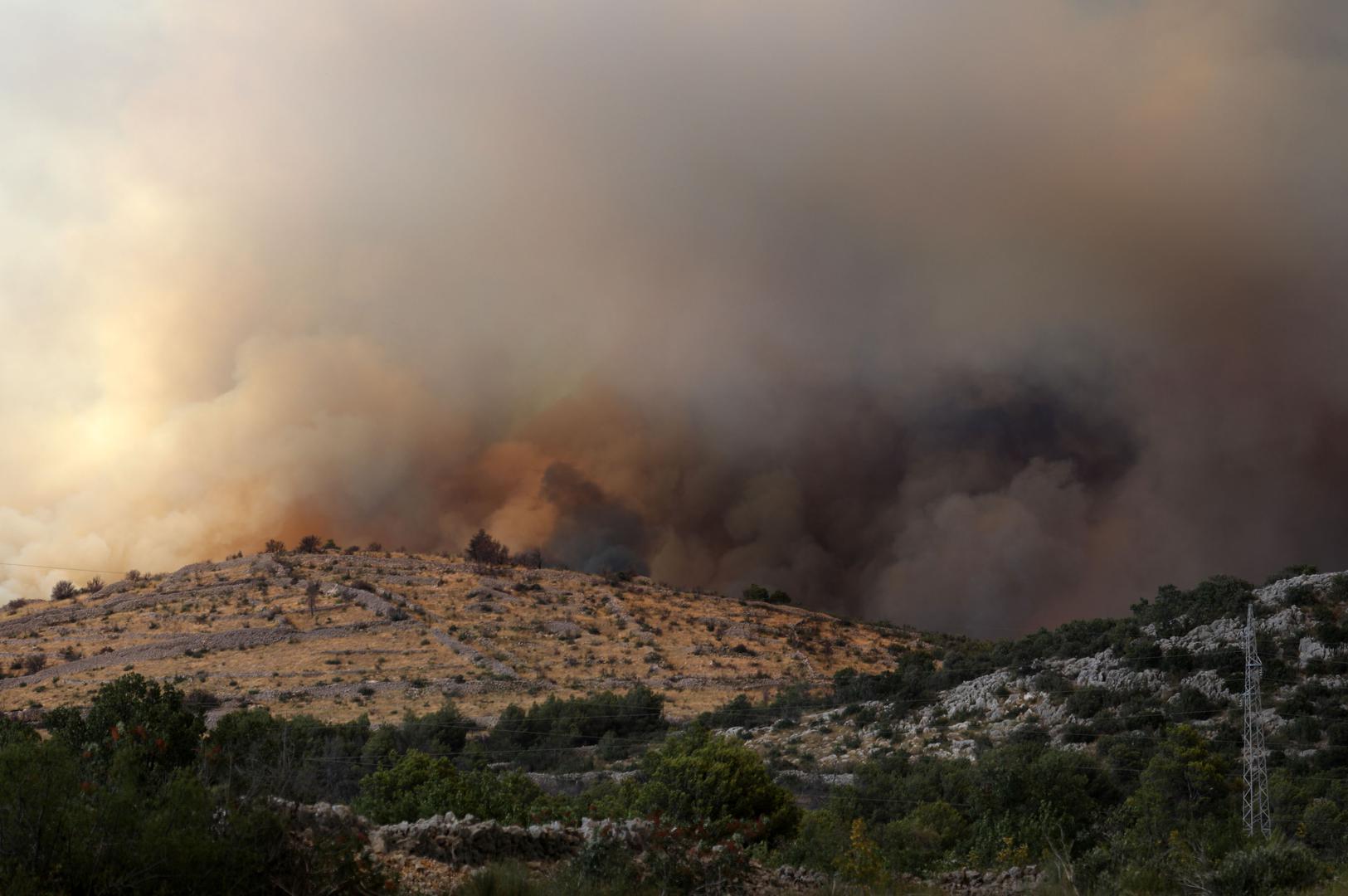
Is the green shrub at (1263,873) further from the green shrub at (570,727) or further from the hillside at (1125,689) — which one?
the green shrub at (570,727)

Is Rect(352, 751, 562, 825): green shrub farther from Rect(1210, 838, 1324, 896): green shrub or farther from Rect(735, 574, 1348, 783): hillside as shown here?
Rect(735, 574, 1348, 783): hillside

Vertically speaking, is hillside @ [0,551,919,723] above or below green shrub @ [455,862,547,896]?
above

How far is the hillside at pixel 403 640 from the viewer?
67750 mm

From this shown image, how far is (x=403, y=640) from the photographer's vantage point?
264 ft

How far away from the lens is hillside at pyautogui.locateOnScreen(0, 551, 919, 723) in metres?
67.8

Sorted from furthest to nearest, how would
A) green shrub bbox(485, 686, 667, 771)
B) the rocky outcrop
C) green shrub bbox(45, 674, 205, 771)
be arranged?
green shrub bbox(485, 686, 667, 771) < green shrub bbox(45, 674, 205, 771) < the rocky outcrop

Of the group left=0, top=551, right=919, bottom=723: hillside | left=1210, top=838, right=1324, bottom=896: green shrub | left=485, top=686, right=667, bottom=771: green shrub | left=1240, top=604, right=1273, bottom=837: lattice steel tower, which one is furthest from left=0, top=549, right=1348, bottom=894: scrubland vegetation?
left=0, top=551, right=919, bottom=723: hillside

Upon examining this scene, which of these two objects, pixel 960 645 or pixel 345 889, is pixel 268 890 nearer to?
pixel 345 889

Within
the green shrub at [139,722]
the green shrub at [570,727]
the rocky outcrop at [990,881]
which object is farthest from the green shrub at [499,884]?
the green shrub at [570,727]

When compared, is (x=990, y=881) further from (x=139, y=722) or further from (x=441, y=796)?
(x=139, y=722)

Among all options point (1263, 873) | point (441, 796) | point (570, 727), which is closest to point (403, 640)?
point (570, 727)

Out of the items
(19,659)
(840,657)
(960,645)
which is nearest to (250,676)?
(19,659)

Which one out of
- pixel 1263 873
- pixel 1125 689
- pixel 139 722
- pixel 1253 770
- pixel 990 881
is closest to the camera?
pixel 1263 873

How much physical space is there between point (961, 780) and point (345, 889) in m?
27.0
